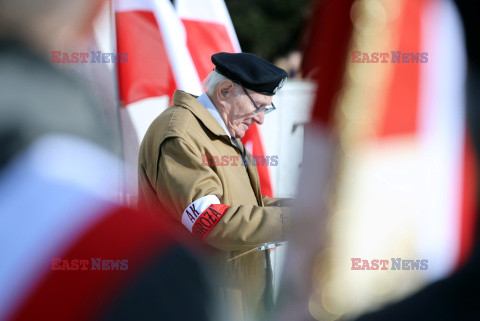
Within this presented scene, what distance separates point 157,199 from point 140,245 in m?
0.67

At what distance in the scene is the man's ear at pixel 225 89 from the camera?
1.76 meters

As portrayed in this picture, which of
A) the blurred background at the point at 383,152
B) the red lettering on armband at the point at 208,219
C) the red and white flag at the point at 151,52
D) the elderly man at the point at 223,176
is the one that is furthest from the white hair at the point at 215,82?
the blurred background at the point at 383,152

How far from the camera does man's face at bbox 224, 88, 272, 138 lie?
1784mm

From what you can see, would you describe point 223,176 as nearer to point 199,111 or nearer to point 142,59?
point 199,111

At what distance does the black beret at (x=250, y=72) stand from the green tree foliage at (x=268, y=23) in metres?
7.55

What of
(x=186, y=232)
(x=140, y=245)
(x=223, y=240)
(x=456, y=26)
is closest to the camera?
(x=456, y=26)

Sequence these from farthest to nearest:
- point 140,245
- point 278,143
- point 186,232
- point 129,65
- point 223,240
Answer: point 278,143
point 129,65
point 186,232
point 223,240
point 140,245

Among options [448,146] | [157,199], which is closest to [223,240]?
[157,199]

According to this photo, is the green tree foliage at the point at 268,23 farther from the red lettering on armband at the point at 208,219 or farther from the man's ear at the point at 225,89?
the red lettering on armband at the point at 208,219

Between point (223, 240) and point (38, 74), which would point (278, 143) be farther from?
point (38, 74)

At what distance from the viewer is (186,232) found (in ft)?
5.21

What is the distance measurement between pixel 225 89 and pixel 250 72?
0.10m

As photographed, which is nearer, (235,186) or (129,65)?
(235,186)

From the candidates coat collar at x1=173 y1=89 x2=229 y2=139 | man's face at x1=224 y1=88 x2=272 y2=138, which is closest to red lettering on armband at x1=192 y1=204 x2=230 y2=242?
coat collar at x1=173 y1=89 x2=229 y2=139
